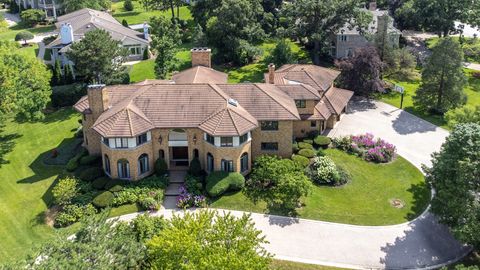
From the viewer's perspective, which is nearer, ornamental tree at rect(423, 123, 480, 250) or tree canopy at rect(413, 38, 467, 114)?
ornamental tree at rect(423, 123, 480, 250)

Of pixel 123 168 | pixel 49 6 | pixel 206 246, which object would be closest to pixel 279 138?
pixel 123 168

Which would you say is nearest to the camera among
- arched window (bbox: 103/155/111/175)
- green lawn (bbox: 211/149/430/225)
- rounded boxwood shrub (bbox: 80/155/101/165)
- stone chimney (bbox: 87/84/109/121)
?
green lawn (bbox: 211/149/430/225)

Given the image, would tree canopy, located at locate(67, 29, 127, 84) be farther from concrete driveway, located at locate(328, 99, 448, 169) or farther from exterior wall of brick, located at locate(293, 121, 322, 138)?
concrete driveway, located at locate(328, 99, 448, 169)

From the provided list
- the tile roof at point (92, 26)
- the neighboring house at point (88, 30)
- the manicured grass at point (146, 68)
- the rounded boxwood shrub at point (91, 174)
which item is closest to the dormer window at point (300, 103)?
the rounded boxwood shrub at point (91, 174)

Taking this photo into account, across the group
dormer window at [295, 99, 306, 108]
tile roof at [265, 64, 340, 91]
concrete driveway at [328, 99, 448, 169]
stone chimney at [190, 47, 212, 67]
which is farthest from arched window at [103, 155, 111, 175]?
concrete driveway at [328, 99, 448, 169]

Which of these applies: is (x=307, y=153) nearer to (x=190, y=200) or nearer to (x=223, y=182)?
(x=223, y=182)

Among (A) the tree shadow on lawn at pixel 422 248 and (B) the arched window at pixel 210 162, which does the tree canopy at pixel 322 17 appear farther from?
(A) the tree shadow on lawn at pixel 422 248

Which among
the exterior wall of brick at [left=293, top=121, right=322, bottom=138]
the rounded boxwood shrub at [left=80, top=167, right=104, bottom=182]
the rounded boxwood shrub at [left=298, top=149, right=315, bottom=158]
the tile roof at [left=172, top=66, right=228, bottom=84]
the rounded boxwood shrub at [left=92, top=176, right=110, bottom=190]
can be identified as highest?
the tile roof at [left=172, top=66, right=228, bottom=84]
